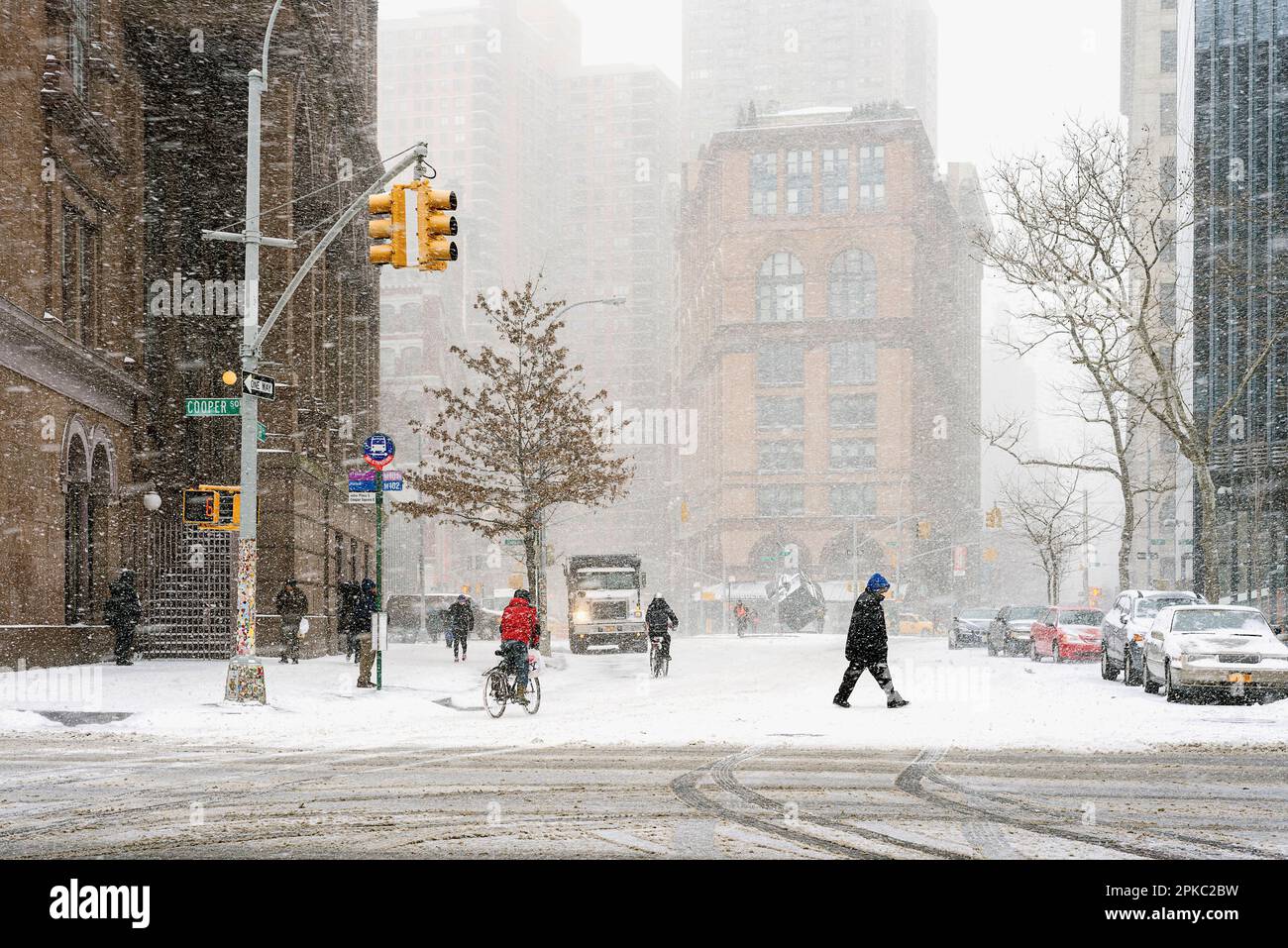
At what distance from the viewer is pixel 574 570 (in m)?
46.8

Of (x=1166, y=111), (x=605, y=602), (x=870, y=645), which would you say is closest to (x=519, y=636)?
(x=870, y=645)

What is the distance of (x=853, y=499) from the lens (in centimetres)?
11425

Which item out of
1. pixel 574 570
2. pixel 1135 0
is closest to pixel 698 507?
pixel 1135 0

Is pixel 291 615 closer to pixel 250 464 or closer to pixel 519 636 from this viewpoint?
pixel 250 464

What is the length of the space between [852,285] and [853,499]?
713 inches

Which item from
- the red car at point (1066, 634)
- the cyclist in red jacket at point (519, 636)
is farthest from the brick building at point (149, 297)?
the red car at point (1066, 634)

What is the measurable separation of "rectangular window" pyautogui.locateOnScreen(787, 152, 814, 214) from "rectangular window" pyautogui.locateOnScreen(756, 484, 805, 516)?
23202 mm

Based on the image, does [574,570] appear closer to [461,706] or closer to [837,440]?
[461,706]

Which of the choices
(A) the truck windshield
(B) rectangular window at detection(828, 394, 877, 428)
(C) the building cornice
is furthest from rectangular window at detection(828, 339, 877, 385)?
(C) the building cornice

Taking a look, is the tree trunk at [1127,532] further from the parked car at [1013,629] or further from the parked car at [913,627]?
the parked car at [913,627]

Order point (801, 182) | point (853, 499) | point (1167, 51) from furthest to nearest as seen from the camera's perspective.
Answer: point (801, 182) → point (853, 499) → point (1167, 51)

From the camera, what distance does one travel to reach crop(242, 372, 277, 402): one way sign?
2028cm

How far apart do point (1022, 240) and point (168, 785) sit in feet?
94.1
